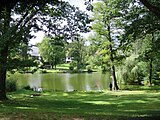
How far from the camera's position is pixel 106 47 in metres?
41.1

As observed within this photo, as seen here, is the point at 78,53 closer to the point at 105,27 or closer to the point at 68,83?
the point at 68,83

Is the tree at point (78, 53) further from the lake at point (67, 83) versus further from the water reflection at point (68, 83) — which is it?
the water reflection at point (68, 83)

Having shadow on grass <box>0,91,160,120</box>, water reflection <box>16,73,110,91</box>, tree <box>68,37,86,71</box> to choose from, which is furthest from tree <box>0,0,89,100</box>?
tree <box>68,37,86,71</box>

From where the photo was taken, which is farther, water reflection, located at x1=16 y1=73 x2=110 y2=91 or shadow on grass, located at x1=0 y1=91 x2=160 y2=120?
water reflection, located at x1=16 y1=73 x2=110 y2=91

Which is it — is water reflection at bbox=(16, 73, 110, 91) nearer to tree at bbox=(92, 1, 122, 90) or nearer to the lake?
the lake

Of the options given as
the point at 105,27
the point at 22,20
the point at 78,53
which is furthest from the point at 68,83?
the point at 78,53

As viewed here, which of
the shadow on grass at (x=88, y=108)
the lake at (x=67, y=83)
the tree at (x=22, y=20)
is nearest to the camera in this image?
the shadow on grass at (x=88, y=108)

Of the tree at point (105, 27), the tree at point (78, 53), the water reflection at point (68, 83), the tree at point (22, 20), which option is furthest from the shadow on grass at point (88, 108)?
the tree at point (78, 53)

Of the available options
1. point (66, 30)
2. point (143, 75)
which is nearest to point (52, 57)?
point (143, 75)

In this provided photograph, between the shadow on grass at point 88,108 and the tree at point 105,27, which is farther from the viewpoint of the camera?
the tree at point 105,27

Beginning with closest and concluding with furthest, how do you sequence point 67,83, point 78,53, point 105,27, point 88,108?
point 88,108 → point 105,27 → point 67,83 → point 78,53

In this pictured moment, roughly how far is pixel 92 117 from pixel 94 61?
3088 cm

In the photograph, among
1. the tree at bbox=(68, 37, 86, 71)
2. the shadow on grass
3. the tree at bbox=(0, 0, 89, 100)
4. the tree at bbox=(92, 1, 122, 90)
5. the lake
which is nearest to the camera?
the shadow on grass

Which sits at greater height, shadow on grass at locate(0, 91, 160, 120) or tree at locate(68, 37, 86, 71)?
tree at locate(68, 37, 86, 71)
